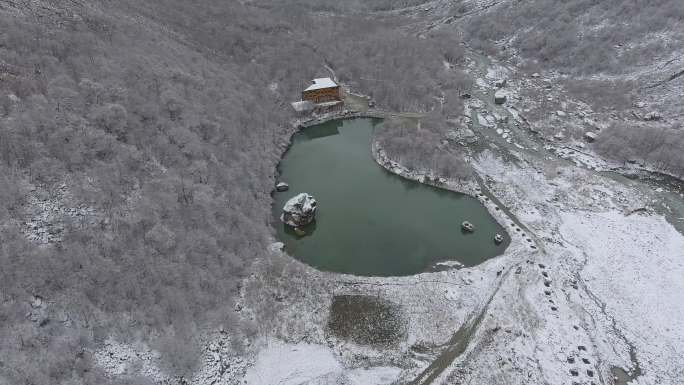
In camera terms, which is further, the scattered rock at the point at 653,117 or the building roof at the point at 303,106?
the building roof at the point at 303,106

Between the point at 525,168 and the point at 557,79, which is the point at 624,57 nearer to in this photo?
the point at 557,79

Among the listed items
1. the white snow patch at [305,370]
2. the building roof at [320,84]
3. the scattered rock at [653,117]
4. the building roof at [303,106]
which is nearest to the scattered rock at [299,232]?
the white snow patch at [305,370]

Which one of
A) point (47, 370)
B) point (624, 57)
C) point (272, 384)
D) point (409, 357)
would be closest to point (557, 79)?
point (624, 57)

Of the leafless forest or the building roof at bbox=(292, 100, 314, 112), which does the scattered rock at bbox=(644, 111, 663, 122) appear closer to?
the leafless forest

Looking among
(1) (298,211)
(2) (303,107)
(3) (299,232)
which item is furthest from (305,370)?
(2) (303,107)

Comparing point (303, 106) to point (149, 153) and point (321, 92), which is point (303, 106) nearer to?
point (321, 92)

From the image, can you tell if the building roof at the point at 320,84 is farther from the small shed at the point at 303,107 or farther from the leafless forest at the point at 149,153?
the leafless forest at the point at 149,153

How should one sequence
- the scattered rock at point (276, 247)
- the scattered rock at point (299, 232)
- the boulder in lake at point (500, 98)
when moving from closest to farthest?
the scattered rock at point (276, 247)
the scattered rock at point (299, 232)
the boulder in lake at point (500, 98)

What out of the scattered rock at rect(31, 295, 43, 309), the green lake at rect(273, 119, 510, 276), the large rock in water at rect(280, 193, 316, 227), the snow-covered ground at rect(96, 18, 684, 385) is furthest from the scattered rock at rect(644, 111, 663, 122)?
the scattered rock at rect(31, 295, 43, 309)
